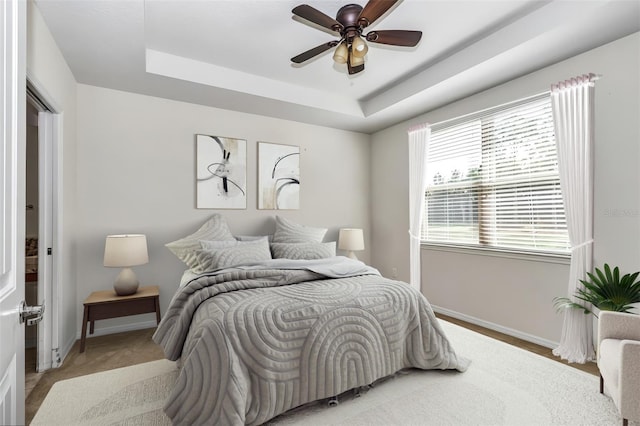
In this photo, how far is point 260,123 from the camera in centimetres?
411

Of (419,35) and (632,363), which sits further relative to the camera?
(419,35)

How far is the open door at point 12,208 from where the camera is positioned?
0.71 metres

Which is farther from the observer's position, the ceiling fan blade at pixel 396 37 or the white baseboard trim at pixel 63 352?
the white baseboard trim at pixel 63 352

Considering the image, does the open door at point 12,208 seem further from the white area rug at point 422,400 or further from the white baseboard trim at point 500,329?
the white baseboard trim at point 500,329

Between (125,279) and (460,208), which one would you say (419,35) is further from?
(125,279)

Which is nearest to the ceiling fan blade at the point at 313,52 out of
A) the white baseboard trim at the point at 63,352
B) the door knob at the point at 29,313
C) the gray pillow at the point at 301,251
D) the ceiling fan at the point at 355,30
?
the ceiling fan at the point at 355,30

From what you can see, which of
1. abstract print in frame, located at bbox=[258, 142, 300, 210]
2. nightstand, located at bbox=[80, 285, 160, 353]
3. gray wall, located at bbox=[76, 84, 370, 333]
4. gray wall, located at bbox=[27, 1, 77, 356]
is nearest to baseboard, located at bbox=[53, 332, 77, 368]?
gray wall, located at bbox=[27, 1, 77, 356]

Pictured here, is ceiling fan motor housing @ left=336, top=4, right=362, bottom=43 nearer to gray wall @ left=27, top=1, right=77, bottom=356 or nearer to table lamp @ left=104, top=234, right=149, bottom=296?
gray wall @ left=27, top=1, right=77, bottom=356

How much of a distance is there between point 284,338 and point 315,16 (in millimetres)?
2019

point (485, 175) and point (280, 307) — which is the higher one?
point (485, 175)

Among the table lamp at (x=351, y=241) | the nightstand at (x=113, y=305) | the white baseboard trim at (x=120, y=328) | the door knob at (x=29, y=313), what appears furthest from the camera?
the table lamp at (x=351, y=241)

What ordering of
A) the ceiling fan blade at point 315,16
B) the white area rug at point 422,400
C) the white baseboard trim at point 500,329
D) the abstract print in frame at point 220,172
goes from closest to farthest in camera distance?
the white area rug at point 422,400, the ceiling fan blade at point 315,16, the white baseboard trim at point 500,329, the abstract print in frame at point 220,172

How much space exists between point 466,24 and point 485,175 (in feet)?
5.03

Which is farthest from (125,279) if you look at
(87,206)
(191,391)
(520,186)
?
(520,186)
